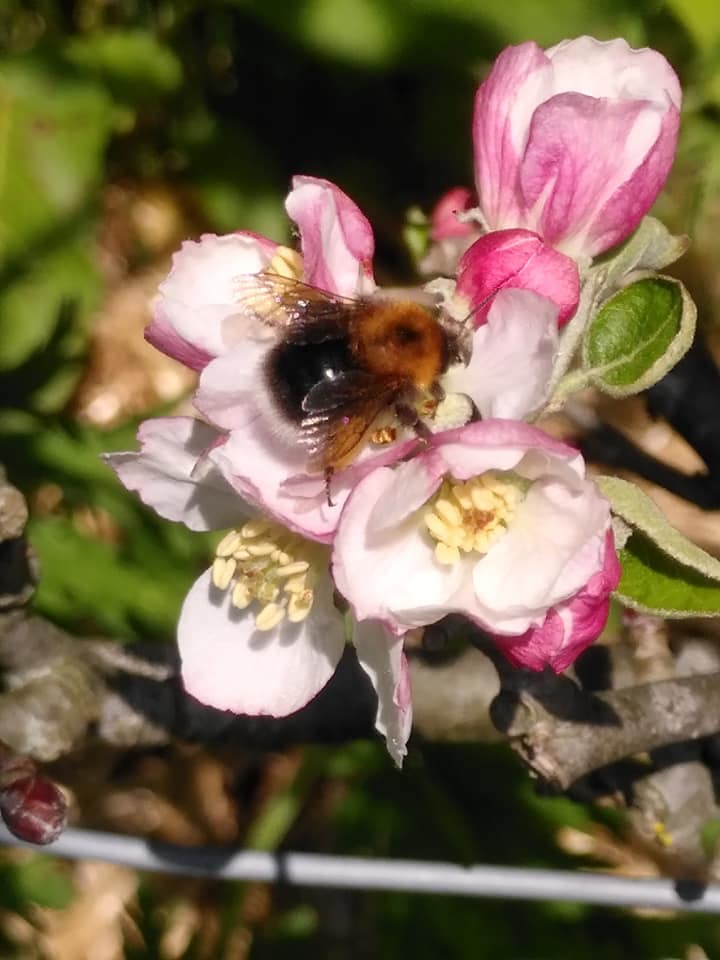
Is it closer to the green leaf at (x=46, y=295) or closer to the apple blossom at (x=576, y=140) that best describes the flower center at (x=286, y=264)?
the apple blossom at (x=576, y=140)

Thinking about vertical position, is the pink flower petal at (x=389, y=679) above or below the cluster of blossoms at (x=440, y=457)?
below

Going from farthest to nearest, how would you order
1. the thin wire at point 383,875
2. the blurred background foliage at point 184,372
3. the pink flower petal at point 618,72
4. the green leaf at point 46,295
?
the green leaf at point 46,295 < the blurred background foliage at point 184,372 < the thin wire at point 383,875 < the pink flower petal at point 618,72

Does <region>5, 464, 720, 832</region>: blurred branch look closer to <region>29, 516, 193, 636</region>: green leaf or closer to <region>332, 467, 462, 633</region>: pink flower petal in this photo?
<region>332, 467, 462, 633</region>: pink flower petal

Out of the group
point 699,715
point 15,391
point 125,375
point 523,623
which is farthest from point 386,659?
point 125,375

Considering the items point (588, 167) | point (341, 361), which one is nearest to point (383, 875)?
point (341, 361)

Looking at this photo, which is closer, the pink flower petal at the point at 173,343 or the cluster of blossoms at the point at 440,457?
the cluster of blossoms at the point at 440,457

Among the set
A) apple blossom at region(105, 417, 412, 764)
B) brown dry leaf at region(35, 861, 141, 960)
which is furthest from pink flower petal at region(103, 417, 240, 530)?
brown dry leaf at region(35, 861, 141, 960)

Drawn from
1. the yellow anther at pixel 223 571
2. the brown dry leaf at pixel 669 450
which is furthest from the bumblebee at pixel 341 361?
the brown dry leaf at pixel 669 450

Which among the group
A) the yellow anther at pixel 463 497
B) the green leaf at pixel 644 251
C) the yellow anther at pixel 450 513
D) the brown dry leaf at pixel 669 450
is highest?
the green leaf at pixel 644 251
